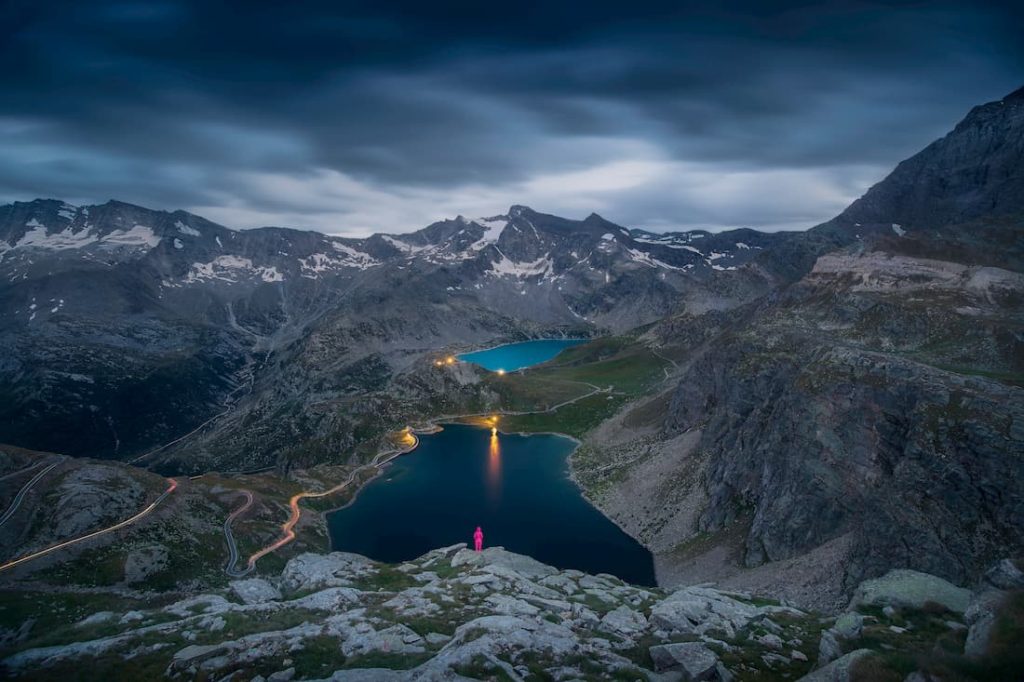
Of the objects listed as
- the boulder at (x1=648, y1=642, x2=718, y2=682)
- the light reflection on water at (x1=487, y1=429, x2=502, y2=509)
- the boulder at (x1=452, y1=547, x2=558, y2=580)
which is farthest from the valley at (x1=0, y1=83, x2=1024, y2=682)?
the light reflection on water at (x1=487, y1=429, x2=502, y2=509)

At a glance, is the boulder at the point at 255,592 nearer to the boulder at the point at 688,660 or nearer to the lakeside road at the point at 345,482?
the lakeside road at the point at 345,482

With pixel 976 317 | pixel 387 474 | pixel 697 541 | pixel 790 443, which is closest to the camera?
pixel 790 443

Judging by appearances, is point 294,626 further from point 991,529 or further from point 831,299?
point 831,299

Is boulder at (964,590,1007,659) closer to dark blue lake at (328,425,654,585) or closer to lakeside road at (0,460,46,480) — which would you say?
dark blue lake at (328,425,654,585)

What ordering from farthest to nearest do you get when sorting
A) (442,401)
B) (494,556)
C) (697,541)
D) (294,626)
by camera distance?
(442,401) < (697,541) < (494,556) < (294,626)

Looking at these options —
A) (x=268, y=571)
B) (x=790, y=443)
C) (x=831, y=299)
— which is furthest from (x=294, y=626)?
(x=831, y=299)

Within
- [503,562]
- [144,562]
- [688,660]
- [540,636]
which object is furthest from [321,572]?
[688,660]

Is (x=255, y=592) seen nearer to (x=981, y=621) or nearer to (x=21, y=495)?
(x=981, y=621)
